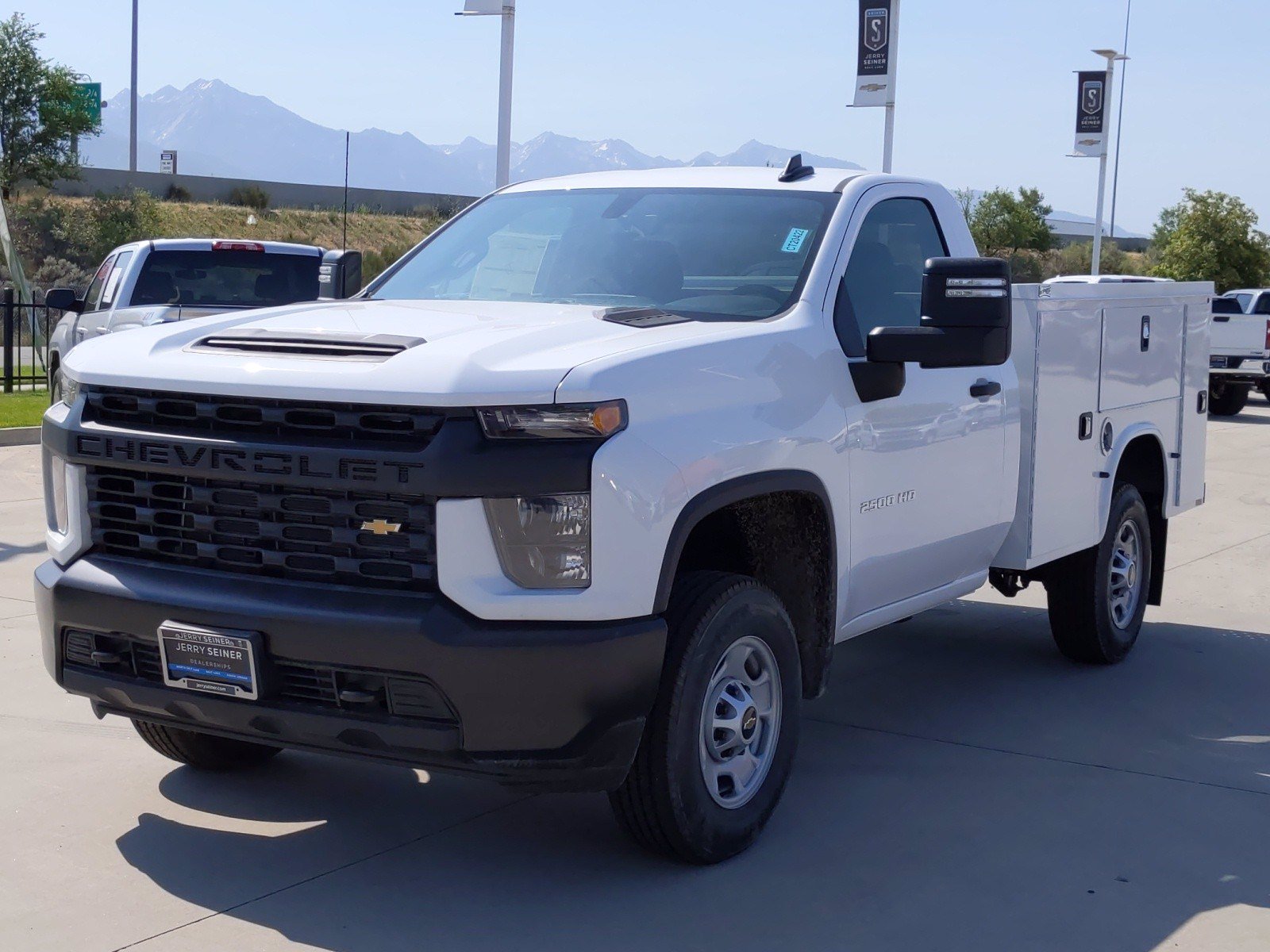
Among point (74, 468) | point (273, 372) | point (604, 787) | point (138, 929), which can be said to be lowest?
point (138, 929)

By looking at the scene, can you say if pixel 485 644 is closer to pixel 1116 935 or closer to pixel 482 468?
pixel 482 468

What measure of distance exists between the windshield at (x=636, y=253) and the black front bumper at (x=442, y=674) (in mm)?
1479

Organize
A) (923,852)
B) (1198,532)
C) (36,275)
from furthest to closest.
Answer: (36,275) → (1198,532) → (923,852)

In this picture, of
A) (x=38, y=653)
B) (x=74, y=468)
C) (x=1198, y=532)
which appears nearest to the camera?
(x=74, y=468)

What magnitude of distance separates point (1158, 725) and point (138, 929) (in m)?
4.07

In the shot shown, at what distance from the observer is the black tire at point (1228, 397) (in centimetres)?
2375

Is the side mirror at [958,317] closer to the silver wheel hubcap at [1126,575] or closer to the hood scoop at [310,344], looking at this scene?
the hood scoop at [310,344]

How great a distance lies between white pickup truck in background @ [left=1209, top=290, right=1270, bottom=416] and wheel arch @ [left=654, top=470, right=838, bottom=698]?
19.8 meters

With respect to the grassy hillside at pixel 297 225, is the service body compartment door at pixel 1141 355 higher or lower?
lower

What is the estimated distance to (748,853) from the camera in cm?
454

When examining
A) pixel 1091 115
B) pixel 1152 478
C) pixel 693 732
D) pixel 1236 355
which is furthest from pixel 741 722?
pixel 1091 115

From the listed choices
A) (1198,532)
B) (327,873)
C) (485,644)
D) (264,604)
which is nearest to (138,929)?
(327,873)

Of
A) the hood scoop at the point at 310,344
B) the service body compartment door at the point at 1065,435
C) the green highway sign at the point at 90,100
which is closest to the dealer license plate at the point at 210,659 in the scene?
the hood scoop at the point at 310,344

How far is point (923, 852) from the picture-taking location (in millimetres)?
4598
